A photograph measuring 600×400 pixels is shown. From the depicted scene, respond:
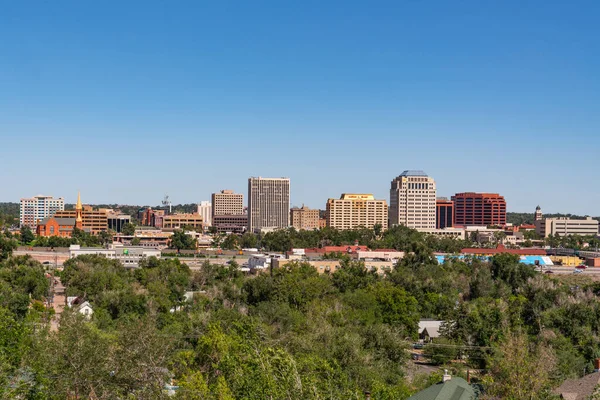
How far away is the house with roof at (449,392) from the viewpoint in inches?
939

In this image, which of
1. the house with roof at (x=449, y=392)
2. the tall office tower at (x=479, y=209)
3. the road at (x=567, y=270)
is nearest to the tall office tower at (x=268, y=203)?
the tall office tower at (x=479, y=209)

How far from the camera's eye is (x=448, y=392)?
24172 millimetres

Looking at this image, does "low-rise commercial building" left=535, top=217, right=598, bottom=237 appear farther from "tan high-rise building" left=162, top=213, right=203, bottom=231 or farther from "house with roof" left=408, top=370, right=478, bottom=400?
"house with roof" left=408, top=370, right=478, bottom=400

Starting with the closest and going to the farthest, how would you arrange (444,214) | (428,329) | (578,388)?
(578,388), (428,329), (444,214)

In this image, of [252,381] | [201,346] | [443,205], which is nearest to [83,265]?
[201,346]

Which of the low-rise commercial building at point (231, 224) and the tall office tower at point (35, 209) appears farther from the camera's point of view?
the low-rise commercial building at point (231, 224)

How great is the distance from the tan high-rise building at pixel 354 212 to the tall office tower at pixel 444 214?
59.7 feet

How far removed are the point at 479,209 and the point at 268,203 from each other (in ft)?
167

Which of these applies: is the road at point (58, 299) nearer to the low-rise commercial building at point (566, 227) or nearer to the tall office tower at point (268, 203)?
the tall office tower at point (268, 203)

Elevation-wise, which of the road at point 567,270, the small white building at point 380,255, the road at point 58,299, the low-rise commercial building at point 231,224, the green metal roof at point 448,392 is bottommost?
the road at point 58,299

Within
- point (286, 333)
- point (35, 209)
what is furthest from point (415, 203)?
point (286, 333)

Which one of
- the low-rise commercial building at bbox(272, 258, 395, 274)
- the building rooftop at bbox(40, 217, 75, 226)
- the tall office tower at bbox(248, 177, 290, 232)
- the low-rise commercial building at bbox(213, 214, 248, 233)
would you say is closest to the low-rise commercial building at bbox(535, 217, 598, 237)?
the tall office tower at bbox(248, 177, 290, 232)

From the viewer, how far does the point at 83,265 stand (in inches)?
2815

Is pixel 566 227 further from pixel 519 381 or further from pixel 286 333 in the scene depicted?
pixel 519 381
